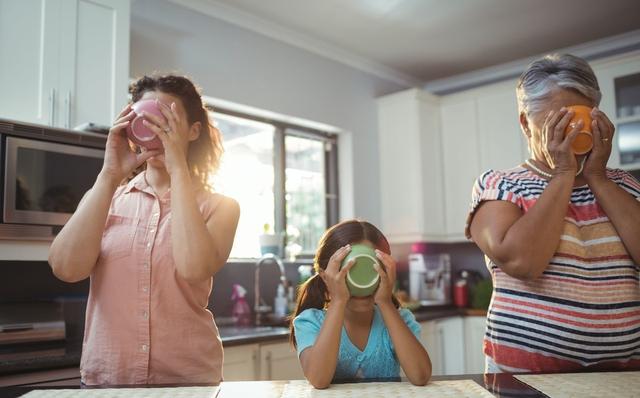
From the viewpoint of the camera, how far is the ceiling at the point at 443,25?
3.33m

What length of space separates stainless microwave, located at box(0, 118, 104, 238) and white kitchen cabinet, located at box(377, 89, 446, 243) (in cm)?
247

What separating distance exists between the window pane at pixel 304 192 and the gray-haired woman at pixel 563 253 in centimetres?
265

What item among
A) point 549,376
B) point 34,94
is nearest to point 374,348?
point 549,376

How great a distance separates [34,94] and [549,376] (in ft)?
6.44

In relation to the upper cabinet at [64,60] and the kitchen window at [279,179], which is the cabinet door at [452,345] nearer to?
the kitchen window at [279,179]

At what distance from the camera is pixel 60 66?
2219 millimetres

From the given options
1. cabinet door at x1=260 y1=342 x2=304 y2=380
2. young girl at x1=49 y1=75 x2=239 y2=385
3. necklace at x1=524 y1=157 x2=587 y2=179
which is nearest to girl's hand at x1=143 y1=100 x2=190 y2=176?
young girl at x1=49 y1=75 x2=239 y2=385

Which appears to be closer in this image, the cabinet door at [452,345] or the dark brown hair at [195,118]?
the dark brown hair at [195,118]

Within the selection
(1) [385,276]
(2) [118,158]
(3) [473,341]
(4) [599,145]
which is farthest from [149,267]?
(3) [473,341]

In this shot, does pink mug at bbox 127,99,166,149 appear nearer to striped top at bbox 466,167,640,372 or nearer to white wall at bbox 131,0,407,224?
striped top at bbox 466,167,640,372

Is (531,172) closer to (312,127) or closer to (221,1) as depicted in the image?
(221,1)

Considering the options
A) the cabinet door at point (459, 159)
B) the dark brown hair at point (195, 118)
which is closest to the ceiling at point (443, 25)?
the cabinet door at point (459, 159)

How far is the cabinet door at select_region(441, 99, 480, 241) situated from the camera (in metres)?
4.21

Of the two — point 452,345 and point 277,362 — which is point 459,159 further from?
point 277,362
